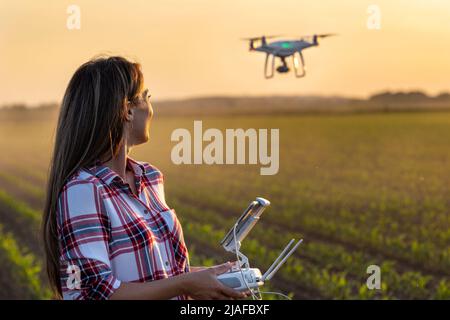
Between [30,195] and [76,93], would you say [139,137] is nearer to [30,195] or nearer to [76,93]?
[76,93]

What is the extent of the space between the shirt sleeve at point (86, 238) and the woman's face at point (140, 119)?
208 millimetres

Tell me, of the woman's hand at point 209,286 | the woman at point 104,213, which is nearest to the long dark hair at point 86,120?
the woman at point 104,213

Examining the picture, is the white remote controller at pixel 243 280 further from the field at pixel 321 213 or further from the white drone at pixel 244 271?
the field at pixel 321 213

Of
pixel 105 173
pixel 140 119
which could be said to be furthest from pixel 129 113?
pixel 105 173

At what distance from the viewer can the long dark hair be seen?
1873mm

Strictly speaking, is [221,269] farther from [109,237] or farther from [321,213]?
[321,213]

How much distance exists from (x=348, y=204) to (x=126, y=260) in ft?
35.1

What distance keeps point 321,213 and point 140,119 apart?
9.51 metres

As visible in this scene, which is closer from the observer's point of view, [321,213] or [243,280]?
[243,280]

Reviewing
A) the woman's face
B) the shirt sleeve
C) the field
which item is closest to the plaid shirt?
the shirt sleeve

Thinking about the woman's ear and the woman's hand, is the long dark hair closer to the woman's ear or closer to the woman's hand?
the woman's ear

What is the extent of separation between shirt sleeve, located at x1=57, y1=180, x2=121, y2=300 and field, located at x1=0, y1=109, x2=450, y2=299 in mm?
537

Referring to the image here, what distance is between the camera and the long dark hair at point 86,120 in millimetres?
1873

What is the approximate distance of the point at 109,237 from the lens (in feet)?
6.09
